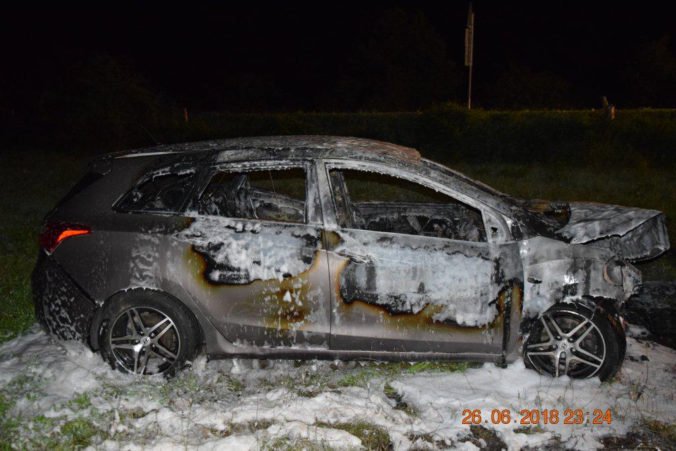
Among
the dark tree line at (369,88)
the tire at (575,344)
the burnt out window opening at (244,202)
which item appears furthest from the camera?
the dark tree line at (369,88)

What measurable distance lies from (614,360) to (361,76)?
34620 millimetres

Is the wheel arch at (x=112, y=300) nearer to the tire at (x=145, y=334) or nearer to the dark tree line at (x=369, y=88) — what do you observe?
the tire at (x=145, y=334)

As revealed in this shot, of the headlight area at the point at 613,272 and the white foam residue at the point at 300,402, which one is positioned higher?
the headlight area at the point at 613,272

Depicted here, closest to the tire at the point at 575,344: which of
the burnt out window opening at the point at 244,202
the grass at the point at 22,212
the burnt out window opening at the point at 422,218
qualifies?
the burnt out window opening at the point at 422,218

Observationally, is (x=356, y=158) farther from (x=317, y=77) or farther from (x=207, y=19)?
(x=207, y=19)

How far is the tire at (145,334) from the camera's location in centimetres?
413

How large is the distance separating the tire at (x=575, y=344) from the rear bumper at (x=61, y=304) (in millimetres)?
3040

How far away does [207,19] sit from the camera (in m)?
59.1

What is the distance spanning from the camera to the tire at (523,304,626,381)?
4.08 m

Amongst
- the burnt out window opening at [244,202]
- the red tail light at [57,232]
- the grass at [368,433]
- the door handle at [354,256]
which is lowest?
the grass at [368,433]

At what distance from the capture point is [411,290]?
401 centimetres

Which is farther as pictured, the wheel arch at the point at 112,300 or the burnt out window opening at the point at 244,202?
the burnt out window opening at the point at 244,202

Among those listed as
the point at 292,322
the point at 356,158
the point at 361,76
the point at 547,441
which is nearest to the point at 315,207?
the point at 356,158

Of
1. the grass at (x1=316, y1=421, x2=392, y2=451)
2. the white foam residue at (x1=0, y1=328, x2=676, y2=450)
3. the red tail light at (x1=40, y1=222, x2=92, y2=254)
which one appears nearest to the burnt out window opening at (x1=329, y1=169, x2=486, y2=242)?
the white foam residue at (x1=0, y1=328, x2=676, y2=450)
